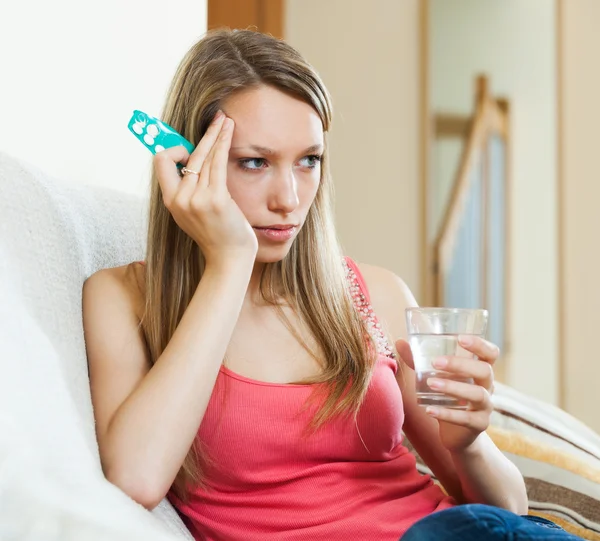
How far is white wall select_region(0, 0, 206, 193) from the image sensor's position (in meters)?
1.33

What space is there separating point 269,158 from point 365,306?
34 centimetres

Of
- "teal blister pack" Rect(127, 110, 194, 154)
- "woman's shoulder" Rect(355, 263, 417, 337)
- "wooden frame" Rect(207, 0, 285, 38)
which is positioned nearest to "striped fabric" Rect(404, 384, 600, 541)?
"woman's shoulder" Rect(355, 263, 417, 337)

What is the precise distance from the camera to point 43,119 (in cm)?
140

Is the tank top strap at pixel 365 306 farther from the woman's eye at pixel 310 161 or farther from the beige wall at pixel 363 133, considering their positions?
the beige wall at pixel 363 133

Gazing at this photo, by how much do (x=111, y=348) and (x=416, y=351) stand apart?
41cm

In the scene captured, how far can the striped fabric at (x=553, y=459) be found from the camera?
4.63 feet

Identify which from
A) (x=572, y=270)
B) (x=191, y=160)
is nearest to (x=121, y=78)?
(x=191, y=160)

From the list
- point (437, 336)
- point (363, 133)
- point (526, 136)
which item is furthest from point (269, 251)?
point (526, 136)

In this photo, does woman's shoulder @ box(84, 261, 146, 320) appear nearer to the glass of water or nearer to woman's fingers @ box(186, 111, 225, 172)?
woman's fingers @ box(186, 111, 225, 172)

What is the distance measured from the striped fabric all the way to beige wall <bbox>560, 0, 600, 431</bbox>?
250 centimetres

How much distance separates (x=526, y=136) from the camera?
4.48 m

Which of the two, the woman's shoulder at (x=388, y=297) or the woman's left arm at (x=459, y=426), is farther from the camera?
the woman's shoulder at (x=388, y=297)

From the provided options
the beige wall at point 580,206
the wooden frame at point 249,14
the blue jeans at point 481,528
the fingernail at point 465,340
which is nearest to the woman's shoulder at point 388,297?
the fingernail at point 465,340

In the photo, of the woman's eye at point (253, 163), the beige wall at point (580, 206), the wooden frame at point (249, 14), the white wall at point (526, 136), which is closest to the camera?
the woman's eye at point (253, 163)
